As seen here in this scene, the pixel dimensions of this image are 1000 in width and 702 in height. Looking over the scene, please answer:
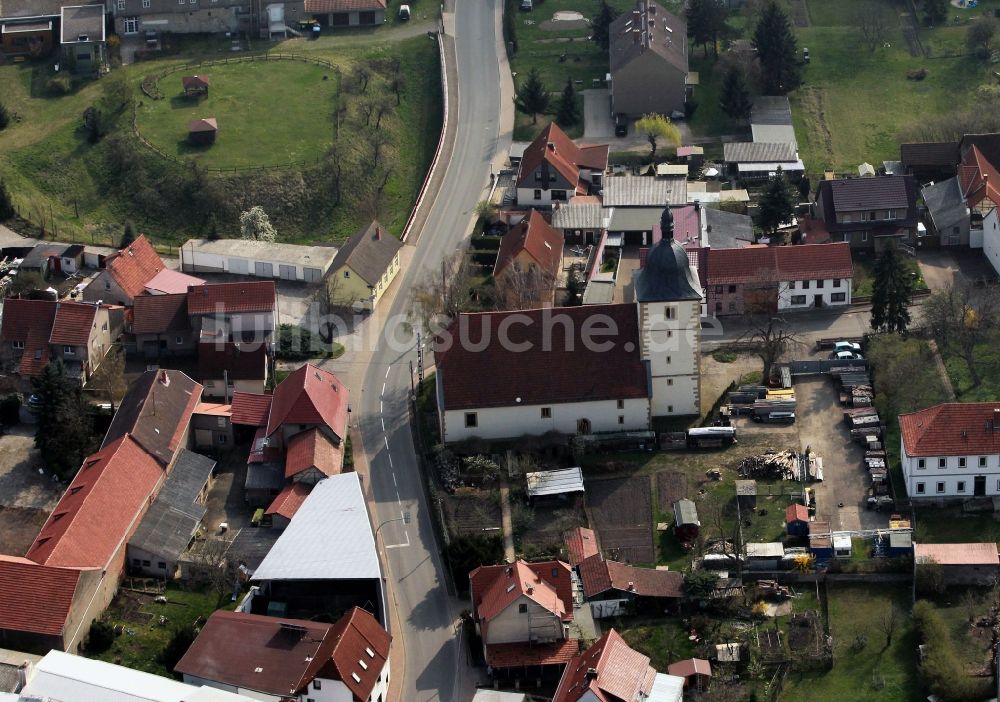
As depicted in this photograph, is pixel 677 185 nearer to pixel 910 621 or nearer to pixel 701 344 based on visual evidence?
pixel 701 344

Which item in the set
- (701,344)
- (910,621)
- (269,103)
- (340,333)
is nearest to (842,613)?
(910,621)

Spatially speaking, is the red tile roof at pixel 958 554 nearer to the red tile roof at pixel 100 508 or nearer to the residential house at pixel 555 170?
the red tile roof at pixel 100 508

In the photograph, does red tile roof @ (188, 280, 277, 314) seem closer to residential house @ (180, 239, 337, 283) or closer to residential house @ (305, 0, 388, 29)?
residential house @ (180, 239, 337, 283)

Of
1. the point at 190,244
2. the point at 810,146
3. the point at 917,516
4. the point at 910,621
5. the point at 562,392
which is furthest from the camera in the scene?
the point at 810,146

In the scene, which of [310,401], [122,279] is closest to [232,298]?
[122,279]

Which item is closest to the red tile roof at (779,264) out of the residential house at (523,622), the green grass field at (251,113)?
the residential house at (523,622)

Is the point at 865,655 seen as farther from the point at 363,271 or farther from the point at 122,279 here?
the point at 122,279
